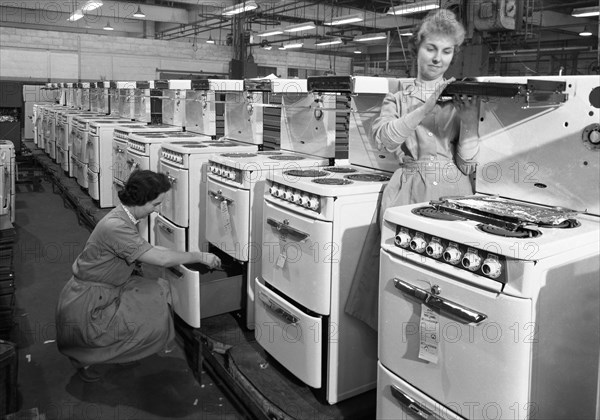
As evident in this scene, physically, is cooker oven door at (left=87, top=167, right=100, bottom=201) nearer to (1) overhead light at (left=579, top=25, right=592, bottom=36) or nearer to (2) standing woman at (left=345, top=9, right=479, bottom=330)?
(2) standing woman at (left=345, top=9, right=479, bottom=330)

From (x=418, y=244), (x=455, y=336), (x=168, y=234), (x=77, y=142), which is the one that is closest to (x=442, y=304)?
(x=455, y=336)

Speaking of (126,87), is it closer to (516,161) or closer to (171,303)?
(171,303)

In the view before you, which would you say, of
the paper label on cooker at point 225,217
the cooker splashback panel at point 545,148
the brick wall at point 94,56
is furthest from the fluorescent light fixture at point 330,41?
the cooker splashback panel at point 545,148

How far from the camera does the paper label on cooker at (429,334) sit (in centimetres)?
161

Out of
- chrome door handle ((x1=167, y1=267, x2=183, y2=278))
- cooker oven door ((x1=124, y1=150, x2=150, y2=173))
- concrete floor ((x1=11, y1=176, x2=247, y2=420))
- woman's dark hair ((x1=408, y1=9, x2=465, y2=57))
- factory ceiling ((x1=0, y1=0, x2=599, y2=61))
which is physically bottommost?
concrete floor ((x1=11, y1=176, x2=247, y2=420))

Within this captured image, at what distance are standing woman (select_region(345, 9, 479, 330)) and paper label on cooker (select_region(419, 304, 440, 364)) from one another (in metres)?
0.58

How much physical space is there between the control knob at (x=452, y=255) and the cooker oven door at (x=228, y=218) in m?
1.50

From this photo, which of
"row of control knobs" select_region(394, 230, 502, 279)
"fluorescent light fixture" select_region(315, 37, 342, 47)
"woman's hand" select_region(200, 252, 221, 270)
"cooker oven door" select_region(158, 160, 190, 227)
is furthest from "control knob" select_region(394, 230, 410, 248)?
"fluorescent light fixture" select_region(315, 37, 342, 47)

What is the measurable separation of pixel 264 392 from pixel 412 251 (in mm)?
1078

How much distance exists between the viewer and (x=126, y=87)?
269 inches

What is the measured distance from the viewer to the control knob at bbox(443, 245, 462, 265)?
1.55 m

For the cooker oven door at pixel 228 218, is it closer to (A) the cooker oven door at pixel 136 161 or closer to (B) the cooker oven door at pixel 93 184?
(A) the cooker oven door at pixel 136 161

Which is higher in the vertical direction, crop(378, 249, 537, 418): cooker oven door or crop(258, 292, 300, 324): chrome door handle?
crop(378, 249, 537, 418): cooker oven door

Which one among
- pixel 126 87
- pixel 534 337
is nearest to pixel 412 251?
pixel 534 337
